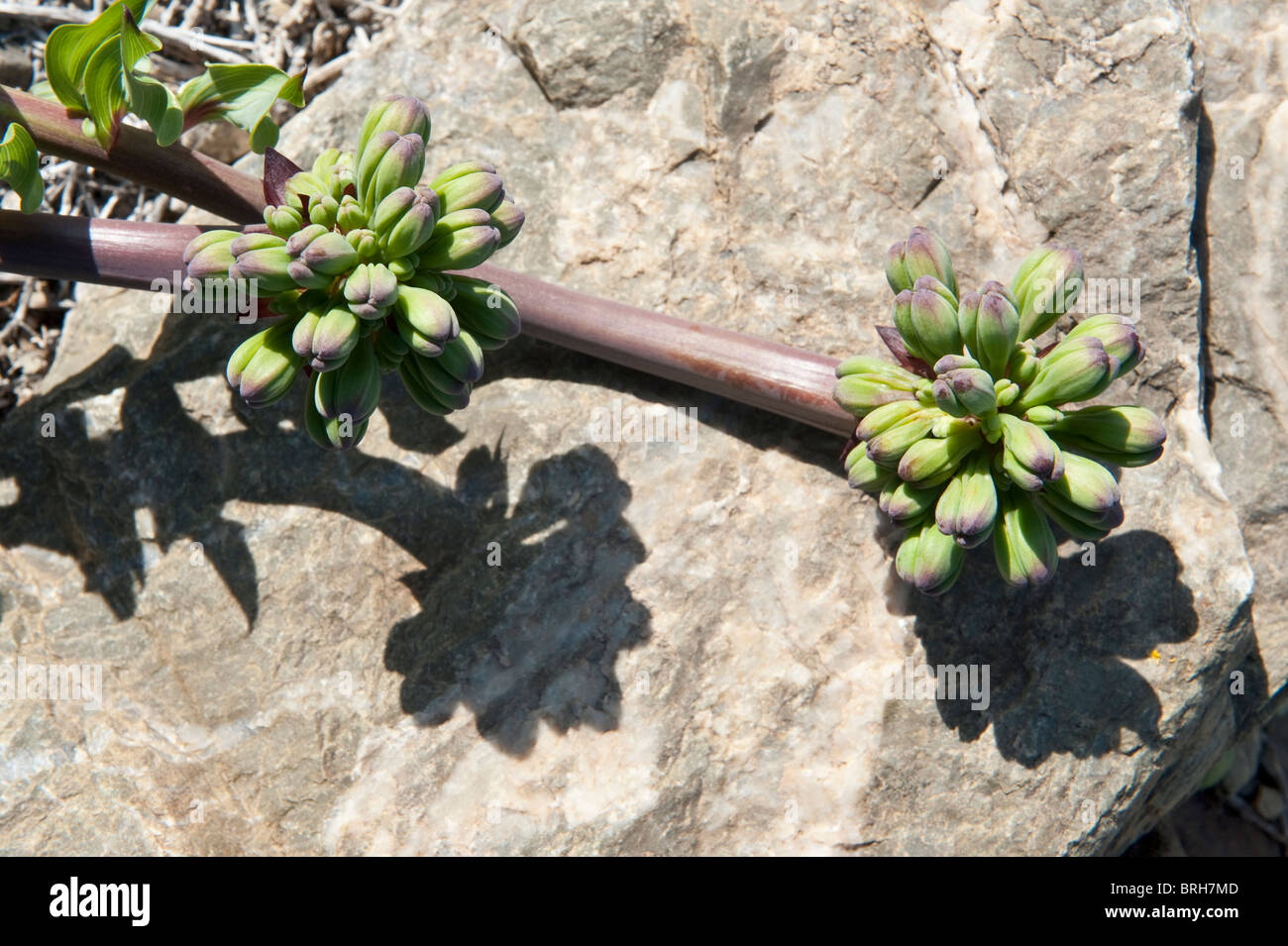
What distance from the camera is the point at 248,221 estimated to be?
3.34m

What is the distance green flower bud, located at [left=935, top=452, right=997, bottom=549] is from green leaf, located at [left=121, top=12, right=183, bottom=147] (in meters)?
2.47

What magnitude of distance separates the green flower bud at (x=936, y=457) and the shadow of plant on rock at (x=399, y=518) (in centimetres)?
101

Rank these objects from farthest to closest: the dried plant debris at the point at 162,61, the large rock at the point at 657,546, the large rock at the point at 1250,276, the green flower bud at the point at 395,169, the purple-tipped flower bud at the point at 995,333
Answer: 1. the dried plant debris at the point at 162,61
2. the large rock at the point at 1250,276
3. the large rock at the point at 657,546
4. the purple-tipped flower bud at the point at 995,333
5. the green flower bud at the point at 395,169

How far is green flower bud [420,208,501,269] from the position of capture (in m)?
Result: 2.91

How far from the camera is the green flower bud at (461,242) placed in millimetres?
2906

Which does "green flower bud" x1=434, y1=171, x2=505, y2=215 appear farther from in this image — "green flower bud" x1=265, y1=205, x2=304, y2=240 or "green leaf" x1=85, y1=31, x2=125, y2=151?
"green leaf" x1=85, y1=31, x2=125, y2=151

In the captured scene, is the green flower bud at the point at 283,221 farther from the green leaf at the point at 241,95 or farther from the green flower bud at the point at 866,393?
the green flower bud at the point at 866,393

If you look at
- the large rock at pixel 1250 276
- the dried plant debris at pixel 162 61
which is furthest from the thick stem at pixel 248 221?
the large rock at pixel 1250 276

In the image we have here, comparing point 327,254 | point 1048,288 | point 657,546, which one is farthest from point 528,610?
point 1048,288

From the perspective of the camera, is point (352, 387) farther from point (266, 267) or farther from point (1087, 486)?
point (1087, 486)

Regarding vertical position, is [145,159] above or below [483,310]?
above

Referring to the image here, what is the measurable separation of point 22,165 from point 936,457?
268 centimetres

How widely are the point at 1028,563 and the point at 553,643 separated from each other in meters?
1.53

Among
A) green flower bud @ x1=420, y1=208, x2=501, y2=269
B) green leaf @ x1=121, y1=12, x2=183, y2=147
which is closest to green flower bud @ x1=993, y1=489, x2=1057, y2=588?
green flower bud @ x1=420, y1=208, x2=501, y2=269
